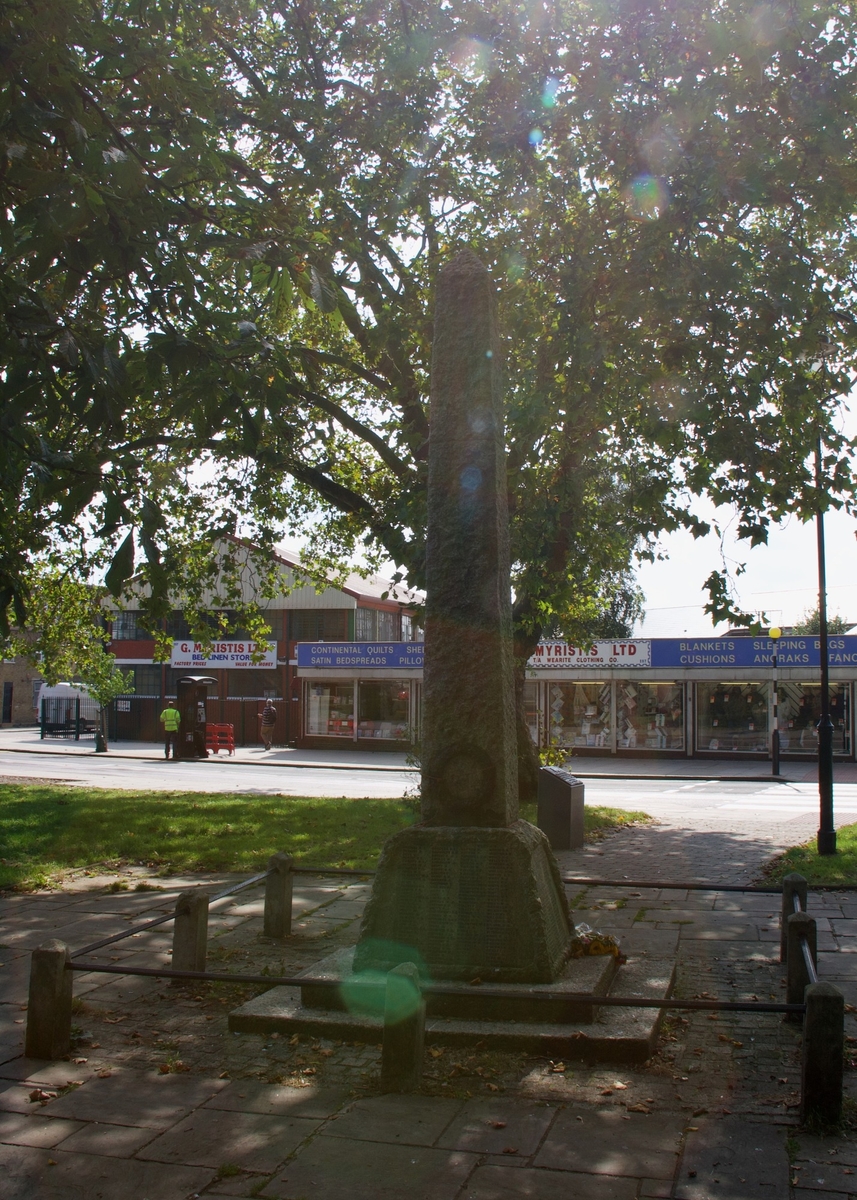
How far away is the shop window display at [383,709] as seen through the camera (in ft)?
127

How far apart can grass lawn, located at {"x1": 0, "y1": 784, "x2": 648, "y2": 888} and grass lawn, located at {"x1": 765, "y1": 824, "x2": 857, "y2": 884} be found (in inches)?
126

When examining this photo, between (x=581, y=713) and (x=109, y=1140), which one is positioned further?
(x=581, y=713)

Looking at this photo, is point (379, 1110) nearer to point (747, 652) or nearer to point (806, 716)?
point (747, 652)

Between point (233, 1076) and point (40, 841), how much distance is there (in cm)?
867

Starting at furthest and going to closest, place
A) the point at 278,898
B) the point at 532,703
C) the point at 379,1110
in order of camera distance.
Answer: the point at 532,703
the point at 278,898
the point at 379,1110

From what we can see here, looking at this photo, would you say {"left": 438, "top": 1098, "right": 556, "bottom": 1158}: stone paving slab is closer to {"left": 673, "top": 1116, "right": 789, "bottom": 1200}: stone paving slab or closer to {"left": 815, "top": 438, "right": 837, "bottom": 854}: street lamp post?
{"left": 673, "top": 1116, "right": 789, "bottom": 1200}: stone paving slab

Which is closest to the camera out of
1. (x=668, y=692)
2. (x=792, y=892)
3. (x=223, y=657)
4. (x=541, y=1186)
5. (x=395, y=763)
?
(x=541, y=1186)

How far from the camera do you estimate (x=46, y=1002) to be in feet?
16.6

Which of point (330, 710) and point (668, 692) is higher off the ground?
point (668, 692)

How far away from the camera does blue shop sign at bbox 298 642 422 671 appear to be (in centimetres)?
3741

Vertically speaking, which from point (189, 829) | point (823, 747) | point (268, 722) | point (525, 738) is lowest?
point (189, 829)

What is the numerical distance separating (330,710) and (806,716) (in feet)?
58.4

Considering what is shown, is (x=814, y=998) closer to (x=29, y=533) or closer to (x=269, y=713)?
(x=29, y=533)

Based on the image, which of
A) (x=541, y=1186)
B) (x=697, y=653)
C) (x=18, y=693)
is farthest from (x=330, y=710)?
(x=541, y=1186)
